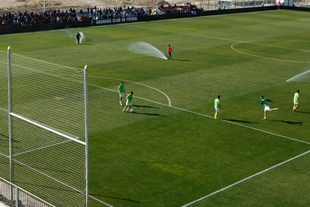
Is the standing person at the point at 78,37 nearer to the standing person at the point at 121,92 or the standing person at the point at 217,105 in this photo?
the standing person at the point at 121,92

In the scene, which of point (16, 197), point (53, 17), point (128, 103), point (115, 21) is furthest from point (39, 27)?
point (16, 197)

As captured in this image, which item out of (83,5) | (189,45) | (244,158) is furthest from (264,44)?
(83,5)

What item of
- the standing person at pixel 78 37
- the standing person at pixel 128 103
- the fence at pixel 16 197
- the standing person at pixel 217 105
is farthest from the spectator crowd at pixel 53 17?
the fence at pixel 16 197

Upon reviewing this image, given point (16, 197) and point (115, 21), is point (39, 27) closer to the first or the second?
point (115, 21)

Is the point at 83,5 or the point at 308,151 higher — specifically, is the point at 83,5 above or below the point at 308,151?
above

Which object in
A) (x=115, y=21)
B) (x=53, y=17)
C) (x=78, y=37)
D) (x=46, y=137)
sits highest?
(x=53, y=17)

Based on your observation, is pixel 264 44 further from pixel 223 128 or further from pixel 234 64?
pixel 223 128

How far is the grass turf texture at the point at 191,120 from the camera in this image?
73.4 ft

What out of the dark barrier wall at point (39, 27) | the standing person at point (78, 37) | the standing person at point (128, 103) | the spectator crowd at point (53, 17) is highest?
the spectator crowd at point (53, 17)

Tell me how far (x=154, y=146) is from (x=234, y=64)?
2236cm

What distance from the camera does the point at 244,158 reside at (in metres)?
25.6

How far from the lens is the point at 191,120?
101ft

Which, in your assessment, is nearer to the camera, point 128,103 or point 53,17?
point 128,103

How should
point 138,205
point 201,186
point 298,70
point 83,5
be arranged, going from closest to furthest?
point 138,205 → point 201,186 → point 298,70 → point 83,5
